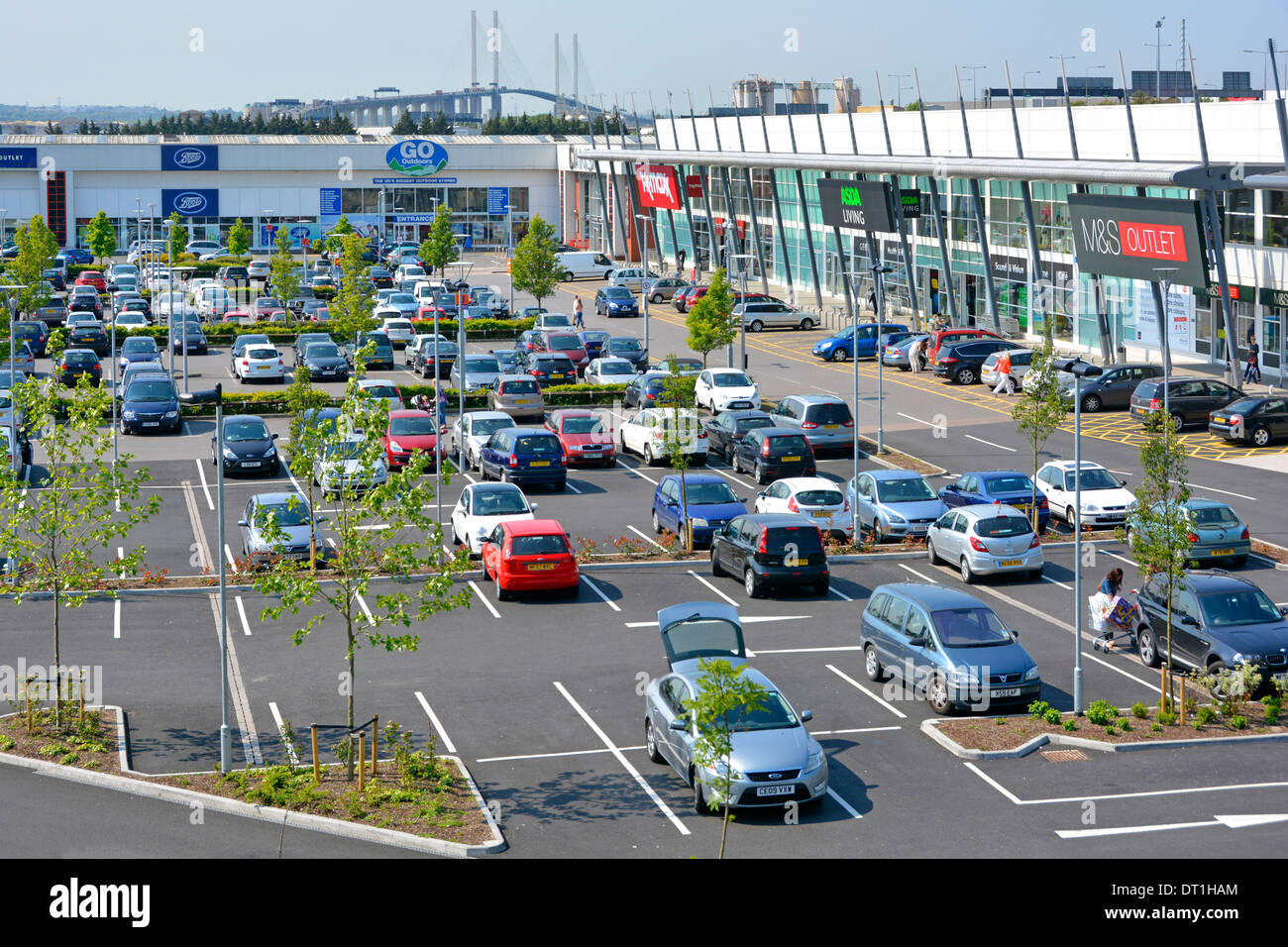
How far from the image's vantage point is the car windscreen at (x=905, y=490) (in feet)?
109

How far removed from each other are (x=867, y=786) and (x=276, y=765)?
23.1 ft

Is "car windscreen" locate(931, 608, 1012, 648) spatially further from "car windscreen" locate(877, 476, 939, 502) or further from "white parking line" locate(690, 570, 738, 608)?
"car windscreen" locate(877, 476, 939, 502)

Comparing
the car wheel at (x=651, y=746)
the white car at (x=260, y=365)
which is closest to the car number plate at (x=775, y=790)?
the car wheel at (x=651, y=746)

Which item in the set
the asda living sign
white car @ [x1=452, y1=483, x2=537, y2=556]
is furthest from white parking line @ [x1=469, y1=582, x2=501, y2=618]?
the asda living sign

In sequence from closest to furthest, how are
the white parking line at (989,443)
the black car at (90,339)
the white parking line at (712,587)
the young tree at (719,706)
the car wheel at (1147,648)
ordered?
the young tree at (719,706)
the car wheel at (1147,648)
the white parking line at (712,587)
the white parking line at (989,443)
the black car at (90,339)

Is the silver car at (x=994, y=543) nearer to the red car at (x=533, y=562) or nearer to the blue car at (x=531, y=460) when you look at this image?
the red car at (x=533, y=562)

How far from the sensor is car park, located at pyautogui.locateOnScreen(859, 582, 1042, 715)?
21.8m

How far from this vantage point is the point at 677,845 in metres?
17.1

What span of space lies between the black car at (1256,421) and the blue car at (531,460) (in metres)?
17.9

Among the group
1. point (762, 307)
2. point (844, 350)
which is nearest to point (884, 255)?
point (762, 307)

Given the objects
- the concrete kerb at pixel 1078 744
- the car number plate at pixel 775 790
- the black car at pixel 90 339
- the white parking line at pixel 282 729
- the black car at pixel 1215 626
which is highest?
the black car at pixel 90 339

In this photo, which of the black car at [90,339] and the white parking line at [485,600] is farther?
the black car at [90,339]

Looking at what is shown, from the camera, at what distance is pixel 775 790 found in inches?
704

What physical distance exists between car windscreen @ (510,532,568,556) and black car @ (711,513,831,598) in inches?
129
